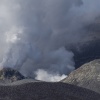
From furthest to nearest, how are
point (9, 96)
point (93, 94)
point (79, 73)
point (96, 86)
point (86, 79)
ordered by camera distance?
point (79, 73) < point (86, 79) < point (96, 86) < point (93, 94) < point (9, 96)

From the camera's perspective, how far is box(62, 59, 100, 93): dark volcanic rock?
438 ft

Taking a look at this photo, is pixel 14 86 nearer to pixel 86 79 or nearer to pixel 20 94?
pixel 20 94

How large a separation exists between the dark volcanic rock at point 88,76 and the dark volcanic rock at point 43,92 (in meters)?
49.3

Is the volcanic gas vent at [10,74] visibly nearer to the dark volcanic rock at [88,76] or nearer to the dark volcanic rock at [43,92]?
the dark volcanic rock at [88,76]

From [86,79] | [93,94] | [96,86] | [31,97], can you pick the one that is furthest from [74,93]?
[86,79]

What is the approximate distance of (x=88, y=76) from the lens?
146 metres

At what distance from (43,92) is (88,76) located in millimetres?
75898

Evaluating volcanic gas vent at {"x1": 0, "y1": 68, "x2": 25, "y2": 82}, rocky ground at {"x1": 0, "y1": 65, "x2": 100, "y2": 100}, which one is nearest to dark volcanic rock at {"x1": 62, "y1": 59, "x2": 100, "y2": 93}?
volcanic gas vent at {"x1": 0, "y1": 68, "x2": 25, "y2": 82}

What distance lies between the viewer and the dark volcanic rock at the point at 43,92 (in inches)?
2704

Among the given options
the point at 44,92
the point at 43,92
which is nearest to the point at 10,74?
the point at 43,92

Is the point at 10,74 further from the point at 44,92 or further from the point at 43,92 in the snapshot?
the point at 44,92

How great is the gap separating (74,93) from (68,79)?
83.5 meters

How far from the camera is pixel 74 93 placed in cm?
7588

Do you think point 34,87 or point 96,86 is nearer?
point 34,87
